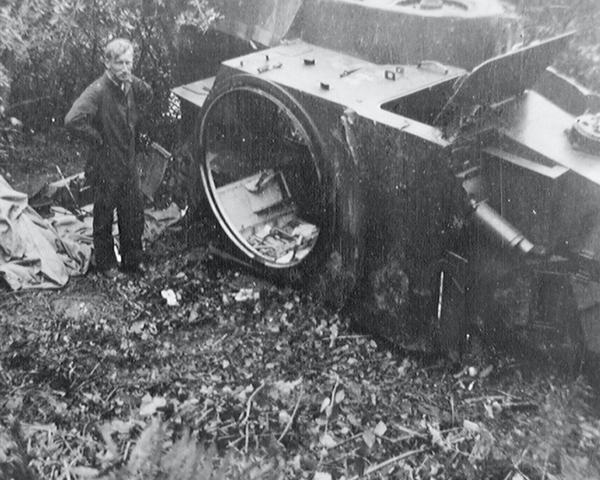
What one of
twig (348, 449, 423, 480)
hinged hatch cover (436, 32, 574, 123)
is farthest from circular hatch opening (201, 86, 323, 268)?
twig (348, 449, 423, 480)

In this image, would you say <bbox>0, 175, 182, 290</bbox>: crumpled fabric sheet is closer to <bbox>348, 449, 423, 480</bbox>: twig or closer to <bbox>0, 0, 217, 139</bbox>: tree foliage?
<bbox>0, 0, 217, 139</bbox>: tree foliage

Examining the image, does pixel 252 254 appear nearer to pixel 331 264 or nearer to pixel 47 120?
pixel 331 264

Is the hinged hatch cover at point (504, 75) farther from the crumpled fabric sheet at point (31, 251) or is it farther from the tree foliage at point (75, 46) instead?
the tree foliage at point (75, 46)

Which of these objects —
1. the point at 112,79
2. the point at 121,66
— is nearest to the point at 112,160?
the point at 112,79

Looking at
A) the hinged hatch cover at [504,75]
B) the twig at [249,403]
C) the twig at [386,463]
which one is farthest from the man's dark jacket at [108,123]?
the twig at [386,463]

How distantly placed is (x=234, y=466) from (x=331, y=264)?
1.60 meters

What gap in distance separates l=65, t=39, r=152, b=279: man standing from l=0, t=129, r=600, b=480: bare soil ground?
32 centimetres

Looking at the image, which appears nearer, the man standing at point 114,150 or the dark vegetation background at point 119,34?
the man standing at point 114,150

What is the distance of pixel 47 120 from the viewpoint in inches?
261

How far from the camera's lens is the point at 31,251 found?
15.9 feet

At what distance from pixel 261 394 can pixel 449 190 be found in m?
1.71

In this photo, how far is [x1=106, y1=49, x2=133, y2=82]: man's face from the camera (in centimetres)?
448

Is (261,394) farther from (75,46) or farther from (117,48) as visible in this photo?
(75,46)

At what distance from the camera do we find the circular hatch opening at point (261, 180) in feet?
16.6
